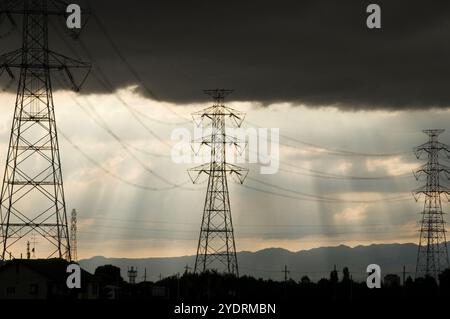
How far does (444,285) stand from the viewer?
164 m

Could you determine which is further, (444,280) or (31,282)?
(444,280)

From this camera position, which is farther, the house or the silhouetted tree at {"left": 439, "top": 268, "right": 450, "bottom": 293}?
the silhouetted tree at {"left": 439, "top": 268, "right": 450, "bottom": 293}

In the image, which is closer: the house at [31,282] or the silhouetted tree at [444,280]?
the house at [31,282]

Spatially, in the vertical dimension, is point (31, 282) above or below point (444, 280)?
below

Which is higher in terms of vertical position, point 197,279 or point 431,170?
point 431,170
